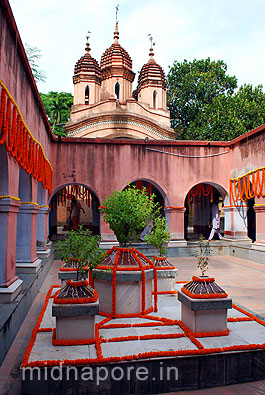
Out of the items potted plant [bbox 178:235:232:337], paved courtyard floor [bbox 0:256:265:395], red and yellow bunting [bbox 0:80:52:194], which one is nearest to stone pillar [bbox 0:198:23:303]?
paved courtyard floor [bbox 0:256:265:395]

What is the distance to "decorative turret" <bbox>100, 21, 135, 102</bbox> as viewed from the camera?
69.2 feet

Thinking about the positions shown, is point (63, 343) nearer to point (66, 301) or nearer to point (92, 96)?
point (66, 301)

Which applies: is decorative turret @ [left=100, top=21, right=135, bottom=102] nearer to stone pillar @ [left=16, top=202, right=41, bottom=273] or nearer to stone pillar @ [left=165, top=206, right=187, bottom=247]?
stone pillar @ [left=165, top=206, right=187, bottom=247]

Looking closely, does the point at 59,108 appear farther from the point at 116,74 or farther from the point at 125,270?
the point at 125,270

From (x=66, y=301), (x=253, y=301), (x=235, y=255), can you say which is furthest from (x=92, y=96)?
(x=66, y=301)

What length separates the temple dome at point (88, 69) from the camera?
20.9m

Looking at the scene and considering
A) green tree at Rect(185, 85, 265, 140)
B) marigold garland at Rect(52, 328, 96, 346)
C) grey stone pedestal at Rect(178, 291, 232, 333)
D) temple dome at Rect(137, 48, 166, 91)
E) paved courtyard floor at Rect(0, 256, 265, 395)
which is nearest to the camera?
paved courtyard floor at Rect(0, 256, 265, 395)

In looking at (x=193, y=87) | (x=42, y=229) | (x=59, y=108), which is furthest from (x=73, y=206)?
(x=59, y=108)

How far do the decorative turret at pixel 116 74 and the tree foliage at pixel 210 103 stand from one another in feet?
19.6

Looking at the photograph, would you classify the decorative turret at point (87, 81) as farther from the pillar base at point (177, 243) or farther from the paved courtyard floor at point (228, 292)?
the paved courtyard floor at point (228, 292)

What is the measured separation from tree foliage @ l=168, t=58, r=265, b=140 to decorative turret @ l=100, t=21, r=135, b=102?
19.6ft

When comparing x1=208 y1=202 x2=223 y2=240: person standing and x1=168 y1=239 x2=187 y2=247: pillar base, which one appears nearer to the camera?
x1=168 y1=239 x2=187 y2=247: pillar base

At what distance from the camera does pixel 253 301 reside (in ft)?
19.5

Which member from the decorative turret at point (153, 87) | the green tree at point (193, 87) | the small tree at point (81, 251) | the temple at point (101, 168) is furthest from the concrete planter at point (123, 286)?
the green tree at point (193, 87)
